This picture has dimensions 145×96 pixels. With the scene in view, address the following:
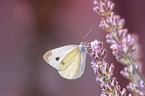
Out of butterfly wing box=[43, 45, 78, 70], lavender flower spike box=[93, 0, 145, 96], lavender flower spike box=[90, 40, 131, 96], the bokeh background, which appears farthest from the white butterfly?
the bokeh background

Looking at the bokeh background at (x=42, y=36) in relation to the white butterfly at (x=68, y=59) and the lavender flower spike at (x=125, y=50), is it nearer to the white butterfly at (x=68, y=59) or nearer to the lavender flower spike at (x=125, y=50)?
the white butterfly at (x=68, y=59)

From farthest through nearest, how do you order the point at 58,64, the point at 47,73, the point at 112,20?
the point at 47,73
the point at 58,64
the point at 112,20

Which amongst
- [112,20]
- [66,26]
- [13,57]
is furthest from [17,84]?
[112,20]

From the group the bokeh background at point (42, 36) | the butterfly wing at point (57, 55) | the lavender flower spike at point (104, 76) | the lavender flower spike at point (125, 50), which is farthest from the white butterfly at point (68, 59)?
the bokeh background at point (42, 36)

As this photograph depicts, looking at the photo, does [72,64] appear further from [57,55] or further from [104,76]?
[104,76]

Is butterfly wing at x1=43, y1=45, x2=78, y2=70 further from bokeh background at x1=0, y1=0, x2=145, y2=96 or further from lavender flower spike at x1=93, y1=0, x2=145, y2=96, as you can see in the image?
bokeh background at x1=0, y1=0, x2=145, y2=96

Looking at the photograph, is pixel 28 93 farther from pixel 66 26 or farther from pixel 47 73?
pixel 66 26

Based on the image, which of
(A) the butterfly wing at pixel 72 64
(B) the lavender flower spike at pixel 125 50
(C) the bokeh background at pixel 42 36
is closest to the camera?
(B) the lavender flower spike at pixel 125 50
